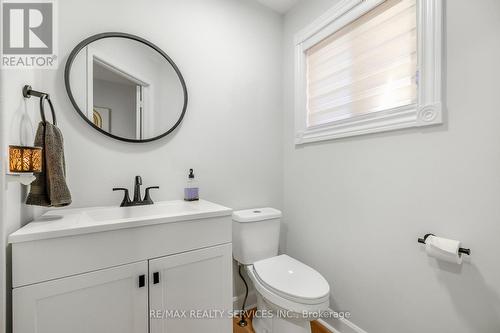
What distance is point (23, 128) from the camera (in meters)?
0.97

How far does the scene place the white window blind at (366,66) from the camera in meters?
1.19

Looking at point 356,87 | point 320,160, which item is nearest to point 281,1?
point 356,87

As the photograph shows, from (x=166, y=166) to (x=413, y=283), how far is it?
1599 millimetres

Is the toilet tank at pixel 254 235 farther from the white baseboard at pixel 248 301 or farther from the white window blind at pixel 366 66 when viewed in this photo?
the white window blind at pixel 366 66

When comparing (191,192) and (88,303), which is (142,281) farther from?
(191,192)

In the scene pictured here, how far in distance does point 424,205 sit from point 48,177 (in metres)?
1.80

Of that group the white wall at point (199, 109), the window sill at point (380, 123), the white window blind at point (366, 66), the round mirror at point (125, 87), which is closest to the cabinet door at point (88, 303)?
the white wall at point (199, 109)

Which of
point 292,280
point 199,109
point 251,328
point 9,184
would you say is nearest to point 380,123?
point 292,280

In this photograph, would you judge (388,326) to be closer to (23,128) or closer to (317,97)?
(317,97)

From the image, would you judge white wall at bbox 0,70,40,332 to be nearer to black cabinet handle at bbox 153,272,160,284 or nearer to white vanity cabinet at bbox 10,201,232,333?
white vanity cabinet at bbox 10,201,232,333

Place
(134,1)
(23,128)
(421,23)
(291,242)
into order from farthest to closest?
(291,242), (134,1), (421,23), (23,128)

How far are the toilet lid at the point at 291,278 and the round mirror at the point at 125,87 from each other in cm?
111

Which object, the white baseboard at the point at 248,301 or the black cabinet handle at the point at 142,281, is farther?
the white baseboard at the point at 248,301

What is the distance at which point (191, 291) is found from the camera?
1.10 m
